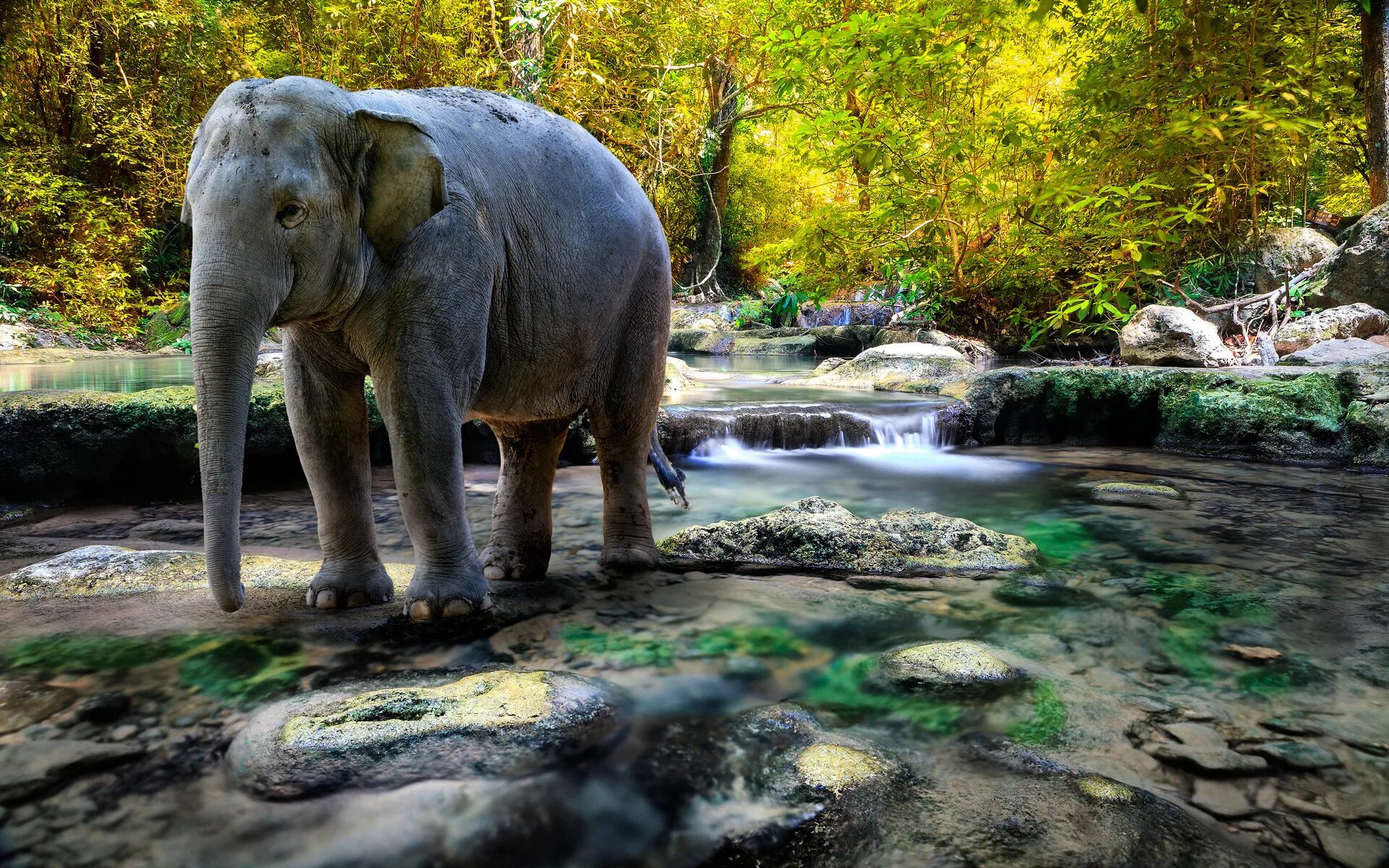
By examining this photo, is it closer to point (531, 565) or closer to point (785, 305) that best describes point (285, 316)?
point (531, 565)

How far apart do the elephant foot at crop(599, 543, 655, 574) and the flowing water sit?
0.11 meters

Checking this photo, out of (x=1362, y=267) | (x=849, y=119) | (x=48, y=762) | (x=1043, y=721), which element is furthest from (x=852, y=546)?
(x=1362, y=267)

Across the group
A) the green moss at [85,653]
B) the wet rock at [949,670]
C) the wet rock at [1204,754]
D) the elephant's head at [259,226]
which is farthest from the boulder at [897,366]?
the green moss at [85,653]

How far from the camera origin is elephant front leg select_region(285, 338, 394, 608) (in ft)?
9.40

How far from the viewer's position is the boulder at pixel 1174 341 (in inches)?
382

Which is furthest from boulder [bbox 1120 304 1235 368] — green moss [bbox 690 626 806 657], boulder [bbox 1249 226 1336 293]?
green moss [bbox 690 626 806 657]

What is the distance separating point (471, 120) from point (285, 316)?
40.1 inches

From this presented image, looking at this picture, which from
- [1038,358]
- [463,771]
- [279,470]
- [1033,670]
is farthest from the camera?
[1038,358]

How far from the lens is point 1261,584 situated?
349 centimetres

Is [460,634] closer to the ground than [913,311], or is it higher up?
closer to the ground

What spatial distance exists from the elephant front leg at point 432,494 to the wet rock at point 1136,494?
4168 millimetres

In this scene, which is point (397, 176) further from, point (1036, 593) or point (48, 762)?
point (1036, 593)

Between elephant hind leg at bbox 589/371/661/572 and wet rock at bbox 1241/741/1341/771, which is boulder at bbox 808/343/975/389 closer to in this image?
elephant hind leg at bbox 589/371/661/572

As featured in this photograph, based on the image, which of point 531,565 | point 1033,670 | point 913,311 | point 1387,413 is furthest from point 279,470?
point 913,311
